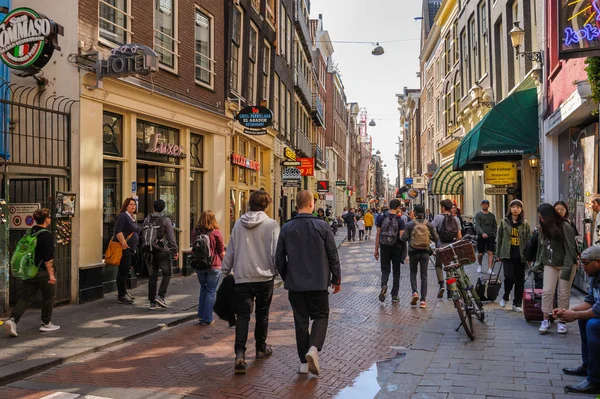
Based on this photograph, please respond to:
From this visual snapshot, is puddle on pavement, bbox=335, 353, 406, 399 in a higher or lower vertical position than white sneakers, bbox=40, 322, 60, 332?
lower

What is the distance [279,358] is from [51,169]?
5298mm

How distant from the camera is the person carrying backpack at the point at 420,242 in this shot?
30.7 ft

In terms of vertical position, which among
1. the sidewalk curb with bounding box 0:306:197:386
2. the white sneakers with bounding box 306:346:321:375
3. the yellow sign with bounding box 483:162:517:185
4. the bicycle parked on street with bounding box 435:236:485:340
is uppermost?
the yellow sign with bounding box 483:162:517:185

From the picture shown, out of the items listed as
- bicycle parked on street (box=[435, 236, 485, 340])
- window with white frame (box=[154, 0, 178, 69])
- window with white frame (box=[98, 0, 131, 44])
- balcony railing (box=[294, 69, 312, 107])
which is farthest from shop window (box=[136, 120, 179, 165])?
balcony railing (box=[294, 69, 312, 107])

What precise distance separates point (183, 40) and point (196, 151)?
2.86 meters

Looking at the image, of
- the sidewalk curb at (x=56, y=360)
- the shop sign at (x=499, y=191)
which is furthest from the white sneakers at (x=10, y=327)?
the shop sign at (x=499, y=191)

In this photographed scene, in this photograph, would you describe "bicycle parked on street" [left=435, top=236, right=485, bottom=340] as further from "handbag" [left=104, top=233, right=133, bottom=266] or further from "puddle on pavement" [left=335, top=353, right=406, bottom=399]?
"handbag" [left=104, top=233, right=133, bottom=266]

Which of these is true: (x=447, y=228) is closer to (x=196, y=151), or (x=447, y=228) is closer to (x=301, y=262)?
(x=301, y=262)

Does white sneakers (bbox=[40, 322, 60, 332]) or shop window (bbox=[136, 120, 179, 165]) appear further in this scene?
shop window (bbox=[136, 120, 179, 165])

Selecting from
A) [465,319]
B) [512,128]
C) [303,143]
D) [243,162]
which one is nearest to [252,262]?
[465,319]

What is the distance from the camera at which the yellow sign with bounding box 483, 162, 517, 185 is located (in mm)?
16047

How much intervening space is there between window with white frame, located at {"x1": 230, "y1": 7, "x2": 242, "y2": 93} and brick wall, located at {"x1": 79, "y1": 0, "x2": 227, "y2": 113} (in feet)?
3.59

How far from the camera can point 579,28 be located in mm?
6770

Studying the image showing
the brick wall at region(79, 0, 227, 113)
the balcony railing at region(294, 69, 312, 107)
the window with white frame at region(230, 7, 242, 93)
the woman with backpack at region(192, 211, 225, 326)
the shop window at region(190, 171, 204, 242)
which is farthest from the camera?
the balcony railing at region(294, 69, 312, 107)
